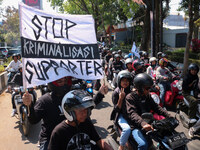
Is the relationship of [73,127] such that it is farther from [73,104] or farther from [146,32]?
[146,32]

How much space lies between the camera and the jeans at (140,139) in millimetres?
3215

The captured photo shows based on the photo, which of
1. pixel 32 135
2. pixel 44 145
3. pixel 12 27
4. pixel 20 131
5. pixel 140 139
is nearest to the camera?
pixel 44 145

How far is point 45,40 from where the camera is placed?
313cm

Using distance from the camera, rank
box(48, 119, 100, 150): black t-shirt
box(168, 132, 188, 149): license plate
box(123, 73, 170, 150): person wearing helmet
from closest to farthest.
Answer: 1. box(48, 119, 100, 150): black t-shirt
2. box(168, 132, 188, 149): license plate
3. box(123, 73, 170, 150): person wearing helmet

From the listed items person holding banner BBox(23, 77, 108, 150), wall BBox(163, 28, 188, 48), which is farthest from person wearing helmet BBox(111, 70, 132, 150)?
wall BBox(163, 28, 188, 48)

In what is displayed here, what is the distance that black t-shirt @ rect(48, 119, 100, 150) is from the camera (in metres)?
2.21

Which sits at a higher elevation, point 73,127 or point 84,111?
point 84,111

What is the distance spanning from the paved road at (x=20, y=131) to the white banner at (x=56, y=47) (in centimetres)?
264

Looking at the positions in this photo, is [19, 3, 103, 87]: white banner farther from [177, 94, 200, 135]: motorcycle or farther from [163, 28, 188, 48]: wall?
[163, 28, 188, 48]: wall

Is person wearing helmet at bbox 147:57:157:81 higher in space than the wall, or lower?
lower

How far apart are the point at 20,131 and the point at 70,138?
169 inches

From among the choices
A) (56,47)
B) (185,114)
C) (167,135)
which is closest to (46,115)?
(56,47)

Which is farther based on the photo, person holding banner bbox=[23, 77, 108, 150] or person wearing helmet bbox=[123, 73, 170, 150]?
person wearing helmet bbox=[123, 73, 170, 150]

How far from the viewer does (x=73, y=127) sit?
7.57 ft
